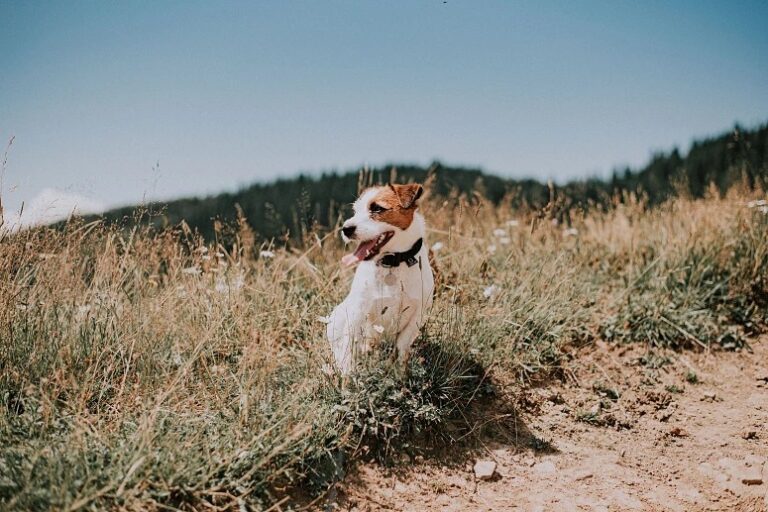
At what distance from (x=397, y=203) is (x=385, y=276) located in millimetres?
431

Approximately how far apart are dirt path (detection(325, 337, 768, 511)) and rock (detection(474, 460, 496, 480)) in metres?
0.03

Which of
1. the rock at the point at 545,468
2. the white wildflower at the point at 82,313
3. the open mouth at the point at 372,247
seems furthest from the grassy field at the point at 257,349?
the open mouth at the point at 372,247

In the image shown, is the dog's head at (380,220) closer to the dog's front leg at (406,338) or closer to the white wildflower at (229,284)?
the dog's front leg at (406,338)

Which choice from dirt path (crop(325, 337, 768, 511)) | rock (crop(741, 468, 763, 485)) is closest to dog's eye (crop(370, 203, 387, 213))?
dirt path (crop(325, 337, 768, 511))

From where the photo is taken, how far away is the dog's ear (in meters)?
2.88

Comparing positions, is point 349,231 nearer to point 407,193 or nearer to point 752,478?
point 407,193

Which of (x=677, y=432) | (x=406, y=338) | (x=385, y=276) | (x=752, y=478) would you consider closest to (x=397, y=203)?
(x=385, y=276)

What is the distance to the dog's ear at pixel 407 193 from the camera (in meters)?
2.88

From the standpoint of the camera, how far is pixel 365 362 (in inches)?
119

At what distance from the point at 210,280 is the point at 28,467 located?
205cm

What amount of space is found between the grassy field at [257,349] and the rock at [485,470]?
29cm

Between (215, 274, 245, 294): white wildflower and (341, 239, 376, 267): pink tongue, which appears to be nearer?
(341, 239, 376, 267): pink tongue

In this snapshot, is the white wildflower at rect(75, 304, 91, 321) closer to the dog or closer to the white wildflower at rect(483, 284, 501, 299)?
the dog

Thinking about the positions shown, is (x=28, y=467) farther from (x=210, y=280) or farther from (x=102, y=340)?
(x=210, y=280)
